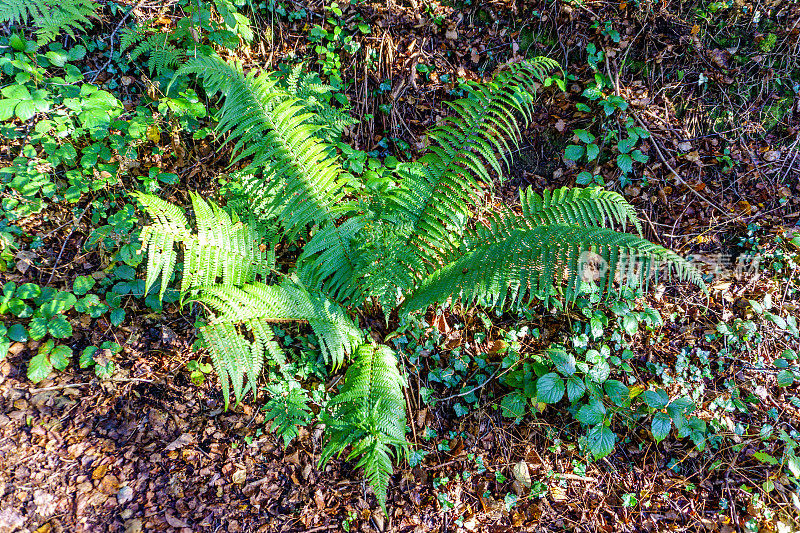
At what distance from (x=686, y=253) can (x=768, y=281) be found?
2.23ft

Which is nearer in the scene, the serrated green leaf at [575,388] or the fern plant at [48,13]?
the fern plant at [48,13]

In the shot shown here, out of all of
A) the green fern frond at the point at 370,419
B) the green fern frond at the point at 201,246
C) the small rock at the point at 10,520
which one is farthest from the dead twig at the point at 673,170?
the small rock at the point at 10,520

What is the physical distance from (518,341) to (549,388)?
44cm

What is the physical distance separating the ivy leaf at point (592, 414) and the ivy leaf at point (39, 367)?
3.03 meters

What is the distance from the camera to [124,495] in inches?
81.6

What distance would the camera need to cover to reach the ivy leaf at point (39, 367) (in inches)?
85.7

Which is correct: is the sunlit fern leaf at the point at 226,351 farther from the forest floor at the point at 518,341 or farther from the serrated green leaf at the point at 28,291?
the serrated green leaf at the point at 28,291

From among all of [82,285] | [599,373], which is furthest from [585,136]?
[82,285]

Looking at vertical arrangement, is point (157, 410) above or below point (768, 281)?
below

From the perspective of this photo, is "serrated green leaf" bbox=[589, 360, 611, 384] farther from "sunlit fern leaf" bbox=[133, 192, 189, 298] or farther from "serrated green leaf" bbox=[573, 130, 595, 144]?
"sunlit fern leaf" bbox=[133, 192, 189, 298]

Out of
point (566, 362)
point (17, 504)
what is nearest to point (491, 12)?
point (566, 362)

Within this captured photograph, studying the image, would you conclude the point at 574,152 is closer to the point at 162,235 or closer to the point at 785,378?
the point at 785,378

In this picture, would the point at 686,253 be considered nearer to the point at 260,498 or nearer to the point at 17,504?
the point at 260,498

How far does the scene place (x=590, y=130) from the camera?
3602mm
